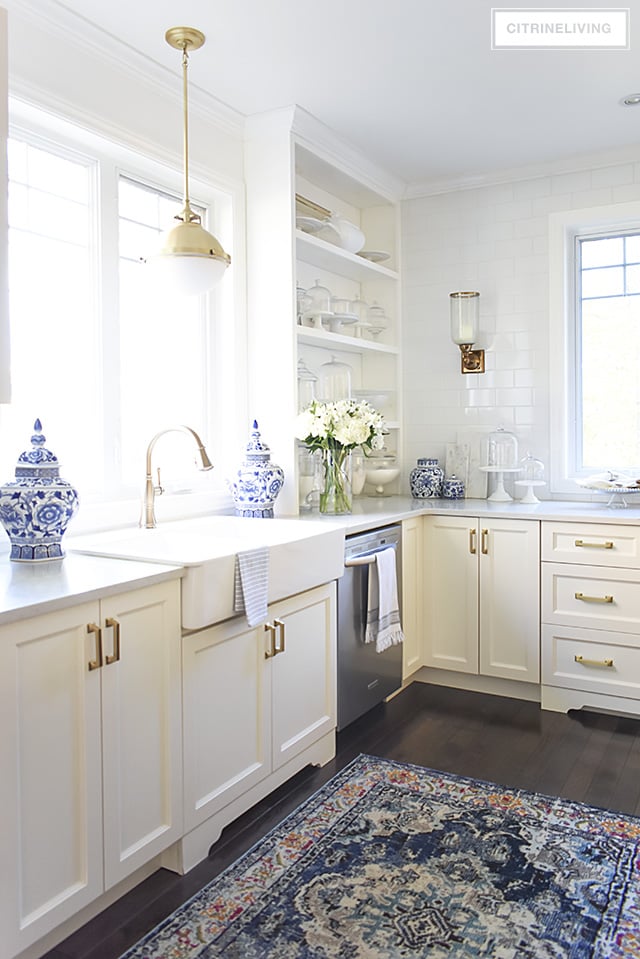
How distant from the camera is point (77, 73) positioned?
264 cm

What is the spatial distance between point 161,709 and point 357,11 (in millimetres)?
2312

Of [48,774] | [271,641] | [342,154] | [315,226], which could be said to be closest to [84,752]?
[48,774]

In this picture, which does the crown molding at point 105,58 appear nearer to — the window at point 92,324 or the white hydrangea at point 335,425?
the window at point 92,324

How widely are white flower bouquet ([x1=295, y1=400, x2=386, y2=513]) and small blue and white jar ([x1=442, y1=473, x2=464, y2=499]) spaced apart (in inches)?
31.5

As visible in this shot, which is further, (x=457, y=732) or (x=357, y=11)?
(x=457, y=732)

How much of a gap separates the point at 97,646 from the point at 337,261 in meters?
2.66

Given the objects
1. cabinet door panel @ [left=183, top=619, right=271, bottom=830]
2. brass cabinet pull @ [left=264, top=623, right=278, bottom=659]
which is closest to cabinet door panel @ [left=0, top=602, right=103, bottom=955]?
cabinet door panel @ [left=183, top=619, right=271, bottom=830]

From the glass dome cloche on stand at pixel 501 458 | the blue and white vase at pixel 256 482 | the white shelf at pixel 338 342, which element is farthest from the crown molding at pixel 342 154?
the glass dome cloche on stand at pixel 501 458

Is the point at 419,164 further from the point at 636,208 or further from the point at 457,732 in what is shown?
the point at 457,732

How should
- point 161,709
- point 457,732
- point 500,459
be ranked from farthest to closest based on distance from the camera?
point 500,459
point 457,732
point 161,709

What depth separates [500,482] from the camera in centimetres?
413

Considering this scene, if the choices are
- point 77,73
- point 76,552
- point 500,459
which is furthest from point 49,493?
point 500,459

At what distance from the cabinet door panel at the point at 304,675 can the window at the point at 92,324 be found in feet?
2.65

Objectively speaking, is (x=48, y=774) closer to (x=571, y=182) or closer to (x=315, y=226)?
(x=315, y=226)
